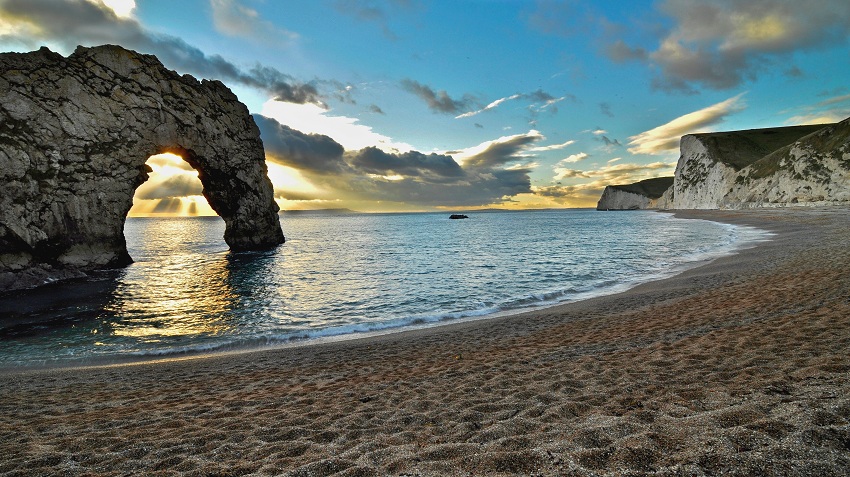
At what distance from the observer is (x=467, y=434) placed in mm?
4992

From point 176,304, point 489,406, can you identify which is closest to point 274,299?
point 176,304

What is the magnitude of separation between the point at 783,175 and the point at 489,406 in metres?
122

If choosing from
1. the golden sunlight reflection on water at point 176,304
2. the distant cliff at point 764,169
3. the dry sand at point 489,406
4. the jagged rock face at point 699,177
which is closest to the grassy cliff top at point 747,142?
the distant cliff at point 764,169

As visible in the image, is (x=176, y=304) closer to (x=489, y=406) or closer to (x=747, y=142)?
(x=489, y=406)

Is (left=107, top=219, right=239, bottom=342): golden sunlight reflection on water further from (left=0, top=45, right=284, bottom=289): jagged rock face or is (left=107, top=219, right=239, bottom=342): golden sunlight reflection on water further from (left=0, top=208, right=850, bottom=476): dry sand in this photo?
(left=0, top=45, right=284, bottom=289): jagged rock face

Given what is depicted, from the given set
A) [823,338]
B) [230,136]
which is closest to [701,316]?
[823,338]

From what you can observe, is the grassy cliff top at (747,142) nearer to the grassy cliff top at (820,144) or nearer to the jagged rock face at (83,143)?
the grassy cliff top at (820,144)

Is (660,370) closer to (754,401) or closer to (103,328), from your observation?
(754,401)

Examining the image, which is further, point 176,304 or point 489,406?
point 176,304

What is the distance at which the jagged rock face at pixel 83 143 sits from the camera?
25.6m

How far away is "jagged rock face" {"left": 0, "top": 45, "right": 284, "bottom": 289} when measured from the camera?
25.6m

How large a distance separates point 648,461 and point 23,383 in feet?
46.8

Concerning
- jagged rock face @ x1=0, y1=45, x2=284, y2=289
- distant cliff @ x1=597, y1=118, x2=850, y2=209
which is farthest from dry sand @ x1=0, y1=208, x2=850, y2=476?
distant cliff @ x1=597, y1=118, x2=850, y2=209

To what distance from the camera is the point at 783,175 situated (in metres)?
88.4
